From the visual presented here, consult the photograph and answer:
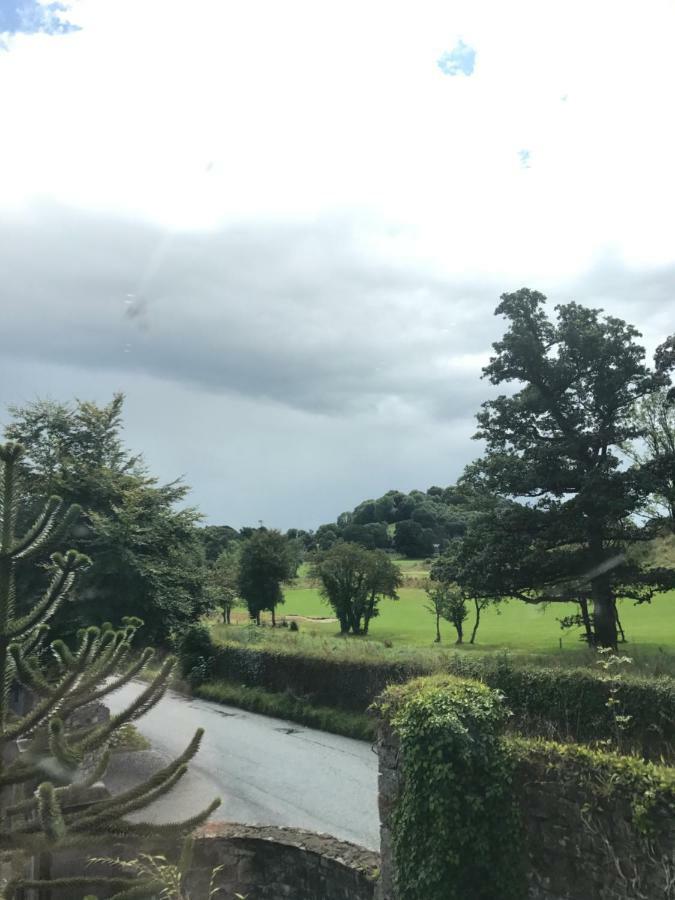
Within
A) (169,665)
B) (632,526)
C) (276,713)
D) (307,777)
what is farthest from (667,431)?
(169,665)

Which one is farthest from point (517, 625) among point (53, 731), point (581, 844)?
point (53, 731)

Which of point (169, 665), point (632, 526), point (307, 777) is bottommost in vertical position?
point (307, 777)

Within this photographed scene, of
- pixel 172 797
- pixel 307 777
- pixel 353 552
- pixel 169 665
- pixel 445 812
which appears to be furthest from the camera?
pixel 353 552

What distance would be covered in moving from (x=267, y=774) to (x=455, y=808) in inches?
376

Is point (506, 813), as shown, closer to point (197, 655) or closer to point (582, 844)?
point (582, 844)

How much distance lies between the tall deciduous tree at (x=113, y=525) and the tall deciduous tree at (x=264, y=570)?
19.0 metres

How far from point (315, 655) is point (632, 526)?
41.5ft

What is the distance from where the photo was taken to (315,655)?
73.8 feet

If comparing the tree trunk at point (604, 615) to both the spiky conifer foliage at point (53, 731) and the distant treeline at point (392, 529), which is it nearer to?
the spiky conifer foliage at point (53, 731)

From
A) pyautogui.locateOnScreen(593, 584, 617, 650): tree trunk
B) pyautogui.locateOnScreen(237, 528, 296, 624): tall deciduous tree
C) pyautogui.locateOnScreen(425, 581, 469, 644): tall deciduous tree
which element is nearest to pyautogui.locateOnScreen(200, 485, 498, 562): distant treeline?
pyautogui.locateOnScreen(237, 528, 296, 624): tall deciduous tree

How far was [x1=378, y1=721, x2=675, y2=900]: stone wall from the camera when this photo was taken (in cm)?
594

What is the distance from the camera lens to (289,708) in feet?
72.3

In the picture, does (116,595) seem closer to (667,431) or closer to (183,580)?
(183,580)

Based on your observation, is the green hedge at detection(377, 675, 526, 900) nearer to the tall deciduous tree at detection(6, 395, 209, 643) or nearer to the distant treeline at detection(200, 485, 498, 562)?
the tall deciduous tree at detection(6, 395, 209, 643)
